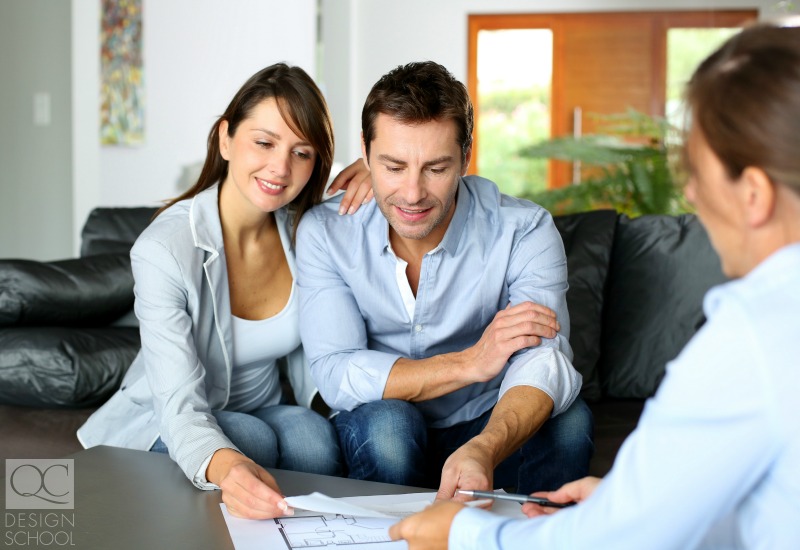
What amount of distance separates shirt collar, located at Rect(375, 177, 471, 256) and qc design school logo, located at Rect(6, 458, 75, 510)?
2.34ft

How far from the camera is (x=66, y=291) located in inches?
90.4

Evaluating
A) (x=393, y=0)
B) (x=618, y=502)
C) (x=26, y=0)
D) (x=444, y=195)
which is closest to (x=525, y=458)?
(x=444, y=195)

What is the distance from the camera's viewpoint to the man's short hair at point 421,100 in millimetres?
1677

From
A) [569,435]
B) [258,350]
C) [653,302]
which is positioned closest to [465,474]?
[569,435]

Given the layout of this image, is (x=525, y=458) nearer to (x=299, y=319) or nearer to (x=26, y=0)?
(x=299, y=319)

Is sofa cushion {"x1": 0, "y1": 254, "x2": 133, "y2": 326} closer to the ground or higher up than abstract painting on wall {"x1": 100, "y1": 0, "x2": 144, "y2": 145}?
closer to the ground

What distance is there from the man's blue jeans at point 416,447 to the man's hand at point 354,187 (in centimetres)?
42

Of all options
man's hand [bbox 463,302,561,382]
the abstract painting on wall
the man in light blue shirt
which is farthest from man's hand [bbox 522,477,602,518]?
the abstract painting on wall

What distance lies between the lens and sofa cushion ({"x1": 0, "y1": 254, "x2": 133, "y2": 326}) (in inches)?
88.0

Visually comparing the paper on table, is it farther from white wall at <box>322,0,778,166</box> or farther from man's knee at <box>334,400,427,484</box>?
white wall at <box>322,0,778,166</box>

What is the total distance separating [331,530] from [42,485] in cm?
46

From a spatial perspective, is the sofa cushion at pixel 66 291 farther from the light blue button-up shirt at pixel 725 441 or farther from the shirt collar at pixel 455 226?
the light blue button-up shirt at pixel 725 441

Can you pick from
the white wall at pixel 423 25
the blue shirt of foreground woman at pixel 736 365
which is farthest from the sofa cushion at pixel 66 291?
the white wall at pixel 423 25

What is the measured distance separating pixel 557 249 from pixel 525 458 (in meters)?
0.40
